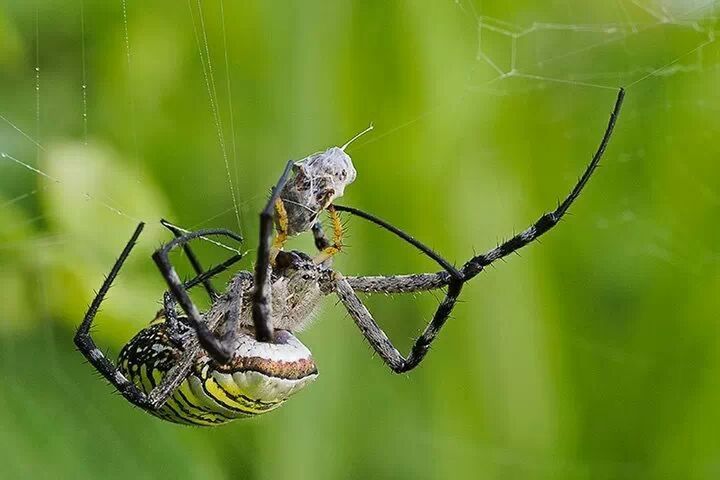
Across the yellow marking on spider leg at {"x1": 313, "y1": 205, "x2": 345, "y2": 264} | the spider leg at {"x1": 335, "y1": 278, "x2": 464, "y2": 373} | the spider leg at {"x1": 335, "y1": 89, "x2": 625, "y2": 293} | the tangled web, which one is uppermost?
the tangled web

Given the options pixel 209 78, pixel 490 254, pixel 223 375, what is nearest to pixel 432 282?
pixel 490 254

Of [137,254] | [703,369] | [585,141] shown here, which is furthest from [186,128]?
[703,369]

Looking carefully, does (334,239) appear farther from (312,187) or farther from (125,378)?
(125,378)

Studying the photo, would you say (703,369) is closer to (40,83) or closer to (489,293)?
(489,293)

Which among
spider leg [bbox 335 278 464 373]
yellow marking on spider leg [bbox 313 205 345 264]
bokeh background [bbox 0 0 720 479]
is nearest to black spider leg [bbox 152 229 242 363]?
yellow marking on spider leg [bbox 313 205 345 264]

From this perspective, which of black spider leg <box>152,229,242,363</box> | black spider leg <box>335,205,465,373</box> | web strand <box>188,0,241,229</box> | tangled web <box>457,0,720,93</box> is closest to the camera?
black spider leg <box>152,229,242,363</box>

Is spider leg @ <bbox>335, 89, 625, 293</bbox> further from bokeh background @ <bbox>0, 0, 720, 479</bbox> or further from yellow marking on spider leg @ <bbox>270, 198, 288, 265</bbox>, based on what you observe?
bokeh background @ <bbox>0, 0, 720, 479</bbox>
